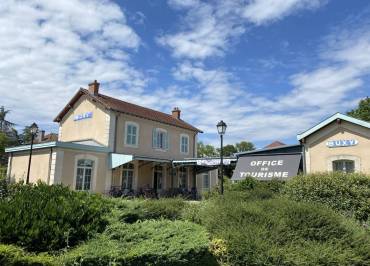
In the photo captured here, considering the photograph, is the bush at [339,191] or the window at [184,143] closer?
the bush at [339,191]

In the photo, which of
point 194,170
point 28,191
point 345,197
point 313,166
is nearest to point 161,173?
point 194,170

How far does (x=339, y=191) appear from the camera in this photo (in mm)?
9961

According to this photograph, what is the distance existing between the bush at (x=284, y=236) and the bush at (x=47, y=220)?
85.0 inches

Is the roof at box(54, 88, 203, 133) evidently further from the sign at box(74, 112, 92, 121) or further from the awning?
the awning

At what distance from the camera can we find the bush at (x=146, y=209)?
641 centimetres

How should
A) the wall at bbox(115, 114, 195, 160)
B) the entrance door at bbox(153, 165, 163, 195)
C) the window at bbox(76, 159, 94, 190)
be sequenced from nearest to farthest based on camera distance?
1. the window at bbox(76, 159, 94, 190)
2. the wall at bbox(115, 114, 195, 160)
3. the entrance door at bbox(153, 165, 163, 195)

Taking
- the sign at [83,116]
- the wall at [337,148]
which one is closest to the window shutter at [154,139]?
the sign at [83,116]

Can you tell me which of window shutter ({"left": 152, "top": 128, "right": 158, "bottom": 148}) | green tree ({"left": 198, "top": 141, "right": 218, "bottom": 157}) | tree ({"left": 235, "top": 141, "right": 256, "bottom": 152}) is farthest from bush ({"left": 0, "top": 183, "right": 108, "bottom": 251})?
tree ({"left": 235, "top": 141, "right": 256, "bottom": 152})

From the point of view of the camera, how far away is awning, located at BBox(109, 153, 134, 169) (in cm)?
1804

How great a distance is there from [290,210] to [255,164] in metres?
9.65

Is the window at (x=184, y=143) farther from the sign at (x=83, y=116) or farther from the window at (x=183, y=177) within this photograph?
the sign at (x=83, y=116)

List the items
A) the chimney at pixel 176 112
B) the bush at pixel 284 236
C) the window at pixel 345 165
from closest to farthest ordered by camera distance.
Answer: the bush at pixel 284 236 < the window at pixel 345 165 < the chimney at pixel 176 112

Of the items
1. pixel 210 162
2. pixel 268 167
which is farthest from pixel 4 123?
pixel 268 167

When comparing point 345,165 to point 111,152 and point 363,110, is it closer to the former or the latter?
point 111,152
